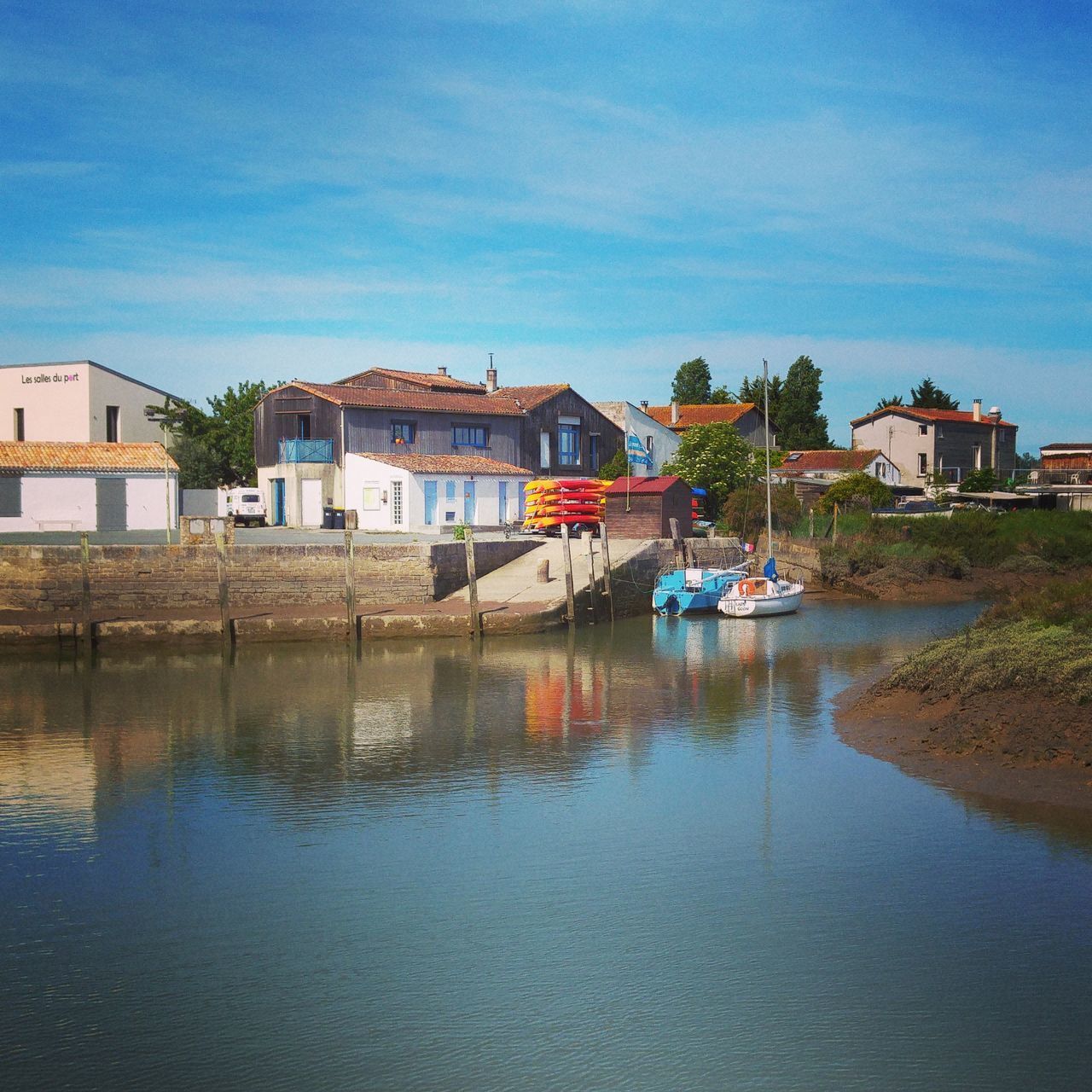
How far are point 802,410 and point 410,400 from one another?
50925mm

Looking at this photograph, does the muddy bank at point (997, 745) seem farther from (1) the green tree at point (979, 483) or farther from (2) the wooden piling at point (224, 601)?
(1) the green tree at point (979, 483)

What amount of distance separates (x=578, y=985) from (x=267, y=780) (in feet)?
29.3

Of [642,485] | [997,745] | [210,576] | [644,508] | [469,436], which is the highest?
[469,436]

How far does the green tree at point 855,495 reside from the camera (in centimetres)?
5997

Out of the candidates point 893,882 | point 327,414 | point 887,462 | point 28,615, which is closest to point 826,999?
point 893,882

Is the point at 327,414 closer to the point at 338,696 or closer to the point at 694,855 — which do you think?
the point at 338,696

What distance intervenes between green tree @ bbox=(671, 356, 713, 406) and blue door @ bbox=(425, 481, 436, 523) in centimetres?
5459

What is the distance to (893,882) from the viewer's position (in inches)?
538

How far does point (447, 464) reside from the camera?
51.5m

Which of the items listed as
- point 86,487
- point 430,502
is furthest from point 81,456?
point 430,502

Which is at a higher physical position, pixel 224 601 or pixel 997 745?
pixel 224 601

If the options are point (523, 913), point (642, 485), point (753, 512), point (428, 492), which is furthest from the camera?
point (753, 512)

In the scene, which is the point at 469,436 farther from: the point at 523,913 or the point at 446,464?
the point at 523,913

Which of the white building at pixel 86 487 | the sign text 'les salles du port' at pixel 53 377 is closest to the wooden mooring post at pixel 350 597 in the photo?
the white building at pixel 86 487
